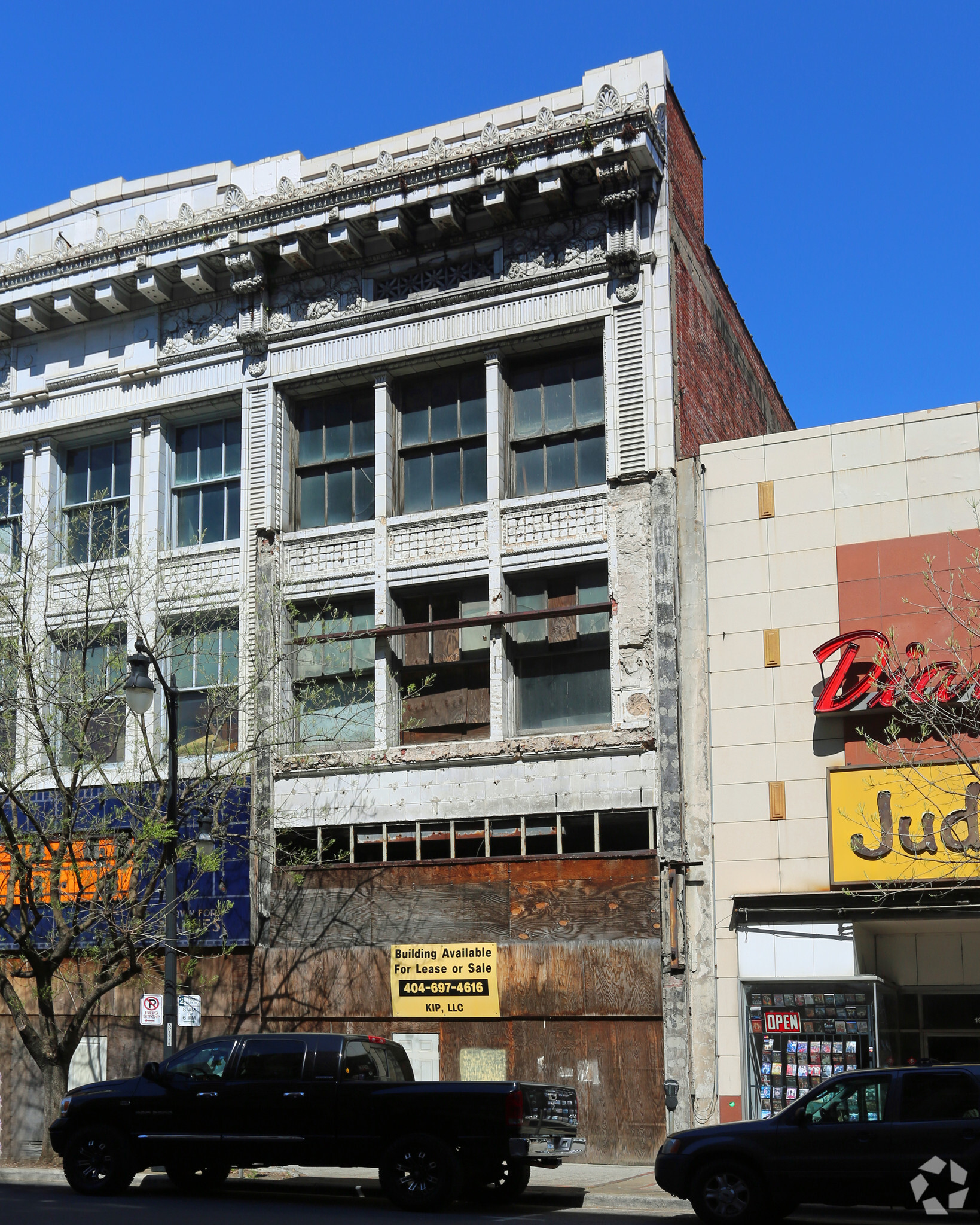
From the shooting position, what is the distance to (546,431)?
24344 millimetres

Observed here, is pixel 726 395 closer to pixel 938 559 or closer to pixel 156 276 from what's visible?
pixel 938 559

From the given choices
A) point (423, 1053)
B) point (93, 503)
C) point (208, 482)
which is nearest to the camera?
point (423, 1053)

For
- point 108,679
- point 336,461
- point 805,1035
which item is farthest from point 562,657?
point 108,679

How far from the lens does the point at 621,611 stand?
2253 cm

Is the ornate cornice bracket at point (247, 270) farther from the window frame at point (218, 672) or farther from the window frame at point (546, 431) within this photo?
the window frame at point (218, 672)

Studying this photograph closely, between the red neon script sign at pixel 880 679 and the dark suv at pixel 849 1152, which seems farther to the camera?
→ the red neon script sign at pixel 880 679

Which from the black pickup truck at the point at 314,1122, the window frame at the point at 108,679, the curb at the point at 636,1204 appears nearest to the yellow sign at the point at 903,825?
the curb at the point at 636,1204

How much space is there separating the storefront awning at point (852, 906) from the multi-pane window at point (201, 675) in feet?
31.9

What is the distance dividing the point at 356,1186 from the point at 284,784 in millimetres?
8469

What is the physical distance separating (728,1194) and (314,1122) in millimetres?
4904

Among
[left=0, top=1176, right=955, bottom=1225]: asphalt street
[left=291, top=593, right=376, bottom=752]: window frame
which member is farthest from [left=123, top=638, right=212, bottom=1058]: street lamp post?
[left=291, top=593, right=376, bottom=752]: window frame

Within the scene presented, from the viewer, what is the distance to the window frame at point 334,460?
2567cm

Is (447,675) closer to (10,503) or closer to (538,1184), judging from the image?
(538,1184)

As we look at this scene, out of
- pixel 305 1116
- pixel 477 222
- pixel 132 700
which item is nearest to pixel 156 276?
pixel 477 222
